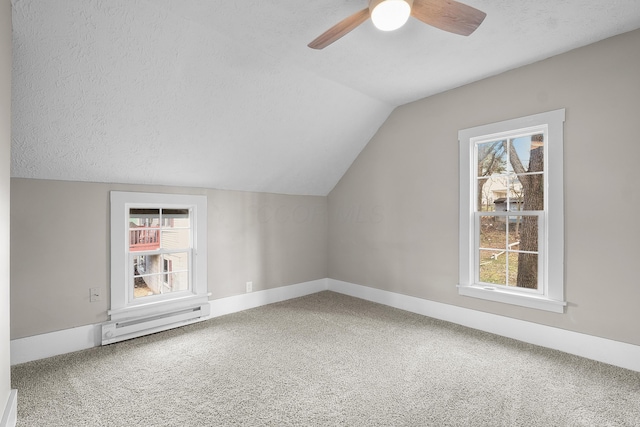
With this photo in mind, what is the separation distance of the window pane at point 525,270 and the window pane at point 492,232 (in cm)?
22

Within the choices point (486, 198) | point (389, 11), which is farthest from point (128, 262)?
point (486, 198)

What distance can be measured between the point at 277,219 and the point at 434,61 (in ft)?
8.66

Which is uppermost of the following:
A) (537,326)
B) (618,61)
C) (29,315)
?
(618,61)

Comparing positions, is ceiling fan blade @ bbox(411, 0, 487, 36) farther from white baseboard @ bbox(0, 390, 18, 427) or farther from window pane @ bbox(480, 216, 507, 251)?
white baseboard @ bbox(0, 390, 18, 427)

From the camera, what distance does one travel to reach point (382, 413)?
190 centimetres

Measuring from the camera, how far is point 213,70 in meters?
2.55

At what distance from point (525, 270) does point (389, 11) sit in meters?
3.11

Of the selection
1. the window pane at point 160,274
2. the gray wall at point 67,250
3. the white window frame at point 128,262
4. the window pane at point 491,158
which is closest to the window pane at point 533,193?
the window pane at point 491,158

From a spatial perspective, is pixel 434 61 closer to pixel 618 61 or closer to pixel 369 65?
pixel 369 65

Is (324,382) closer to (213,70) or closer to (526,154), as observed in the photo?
(213,70)

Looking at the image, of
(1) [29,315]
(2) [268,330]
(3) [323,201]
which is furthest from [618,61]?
(1) [29,315]

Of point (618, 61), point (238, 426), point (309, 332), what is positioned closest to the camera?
point (238, 426)

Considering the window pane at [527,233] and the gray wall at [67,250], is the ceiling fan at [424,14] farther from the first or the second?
the gray wall at [67,250]

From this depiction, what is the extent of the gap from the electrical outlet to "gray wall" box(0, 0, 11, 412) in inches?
44.0
